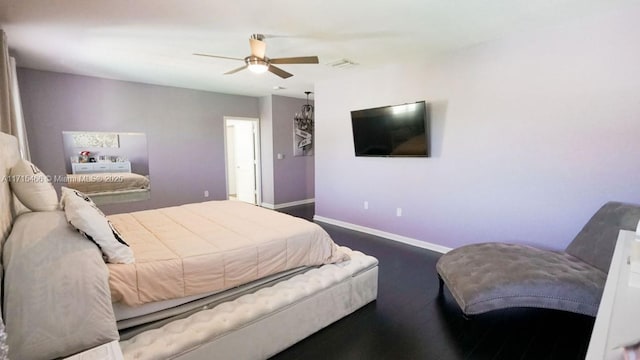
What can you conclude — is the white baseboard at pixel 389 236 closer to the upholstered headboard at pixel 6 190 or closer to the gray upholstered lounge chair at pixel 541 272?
the gray upholstered lounge chair at pixel 541 272

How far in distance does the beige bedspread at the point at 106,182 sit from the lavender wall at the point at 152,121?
0.59ft

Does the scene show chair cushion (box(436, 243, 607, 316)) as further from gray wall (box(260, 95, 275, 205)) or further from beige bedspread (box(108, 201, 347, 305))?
gray wall (box(260, 95, 275, 205))

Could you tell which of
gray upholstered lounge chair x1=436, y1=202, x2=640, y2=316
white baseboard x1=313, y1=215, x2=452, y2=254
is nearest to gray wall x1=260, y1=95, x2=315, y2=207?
white baseboard x1=313, y1=215, x2=452, y2=254

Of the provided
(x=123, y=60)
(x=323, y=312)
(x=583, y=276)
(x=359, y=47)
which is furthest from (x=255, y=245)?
(x=123, y=60)

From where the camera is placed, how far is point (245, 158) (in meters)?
6.91

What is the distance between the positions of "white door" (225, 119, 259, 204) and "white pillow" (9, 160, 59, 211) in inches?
168

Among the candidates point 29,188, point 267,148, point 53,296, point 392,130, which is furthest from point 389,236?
point 29,188

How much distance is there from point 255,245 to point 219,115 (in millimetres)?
4521

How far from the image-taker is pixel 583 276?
2.03m

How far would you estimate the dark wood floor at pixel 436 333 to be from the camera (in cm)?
191

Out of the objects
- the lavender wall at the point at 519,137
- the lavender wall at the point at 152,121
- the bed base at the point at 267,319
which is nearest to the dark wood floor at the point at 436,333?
the bed base at the point at 267,319

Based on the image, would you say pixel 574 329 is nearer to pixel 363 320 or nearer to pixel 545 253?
pixel 545 253

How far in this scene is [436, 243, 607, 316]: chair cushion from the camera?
1.91 m

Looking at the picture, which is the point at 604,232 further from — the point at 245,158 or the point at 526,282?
the point at 245,158
